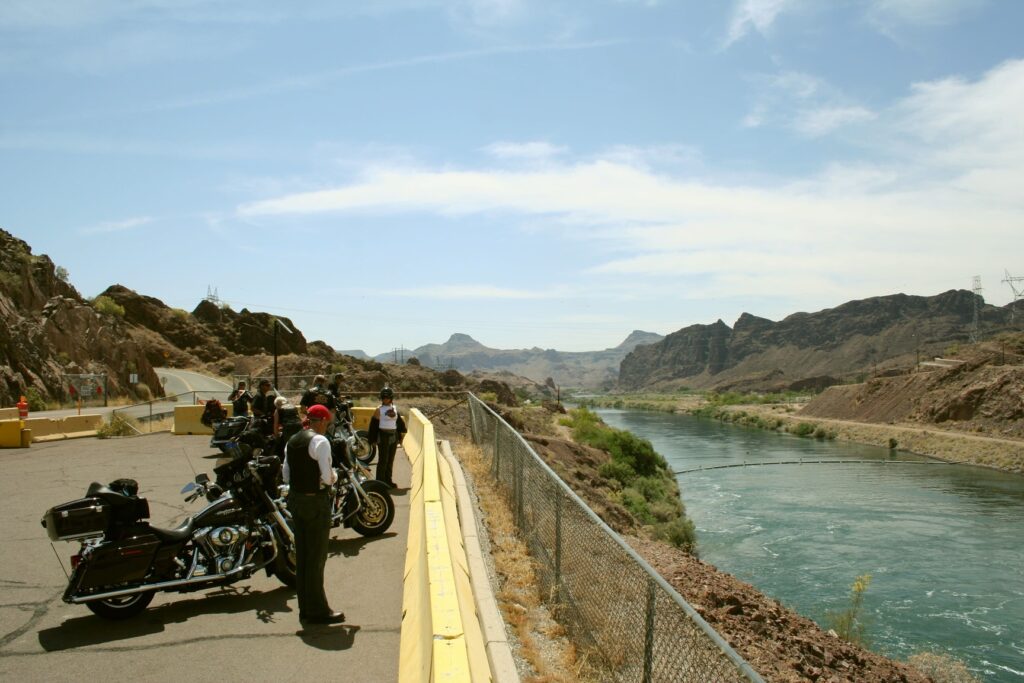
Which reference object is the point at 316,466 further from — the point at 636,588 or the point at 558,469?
the point at 558,469

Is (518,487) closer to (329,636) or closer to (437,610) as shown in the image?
(329,636)

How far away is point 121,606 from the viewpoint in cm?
682

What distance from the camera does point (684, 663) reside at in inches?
187

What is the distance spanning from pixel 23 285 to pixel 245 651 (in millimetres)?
43398

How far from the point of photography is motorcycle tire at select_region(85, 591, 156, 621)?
22.1ft

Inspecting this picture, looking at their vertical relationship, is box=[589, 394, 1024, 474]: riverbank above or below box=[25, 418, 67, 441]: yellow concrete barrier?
below

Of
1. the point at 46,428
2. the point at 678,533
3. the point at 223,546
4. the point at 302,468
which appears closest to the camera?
the point at 302,468

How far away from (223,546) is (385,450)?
5019 mm

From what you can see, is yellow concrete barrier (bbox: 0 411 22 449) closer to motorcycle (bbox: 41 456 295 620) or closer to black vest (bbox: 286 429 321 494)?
motorcycle (bbox: 41 456 295 620)

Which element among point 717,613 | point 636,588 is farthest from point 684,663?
point 717,613

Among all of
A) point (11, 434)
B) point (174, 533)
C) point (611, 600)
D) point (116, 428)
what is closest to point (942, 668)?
point (611, 600)

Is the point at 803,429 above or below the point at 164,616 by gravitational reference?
below

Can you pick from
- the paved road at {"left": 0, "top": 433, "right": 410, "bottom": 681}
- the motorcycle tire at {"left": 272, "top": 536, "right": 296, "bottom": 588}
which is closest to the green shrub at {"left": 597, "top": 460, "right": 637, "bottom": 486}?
the paved road at {"left": 0, "top": 433, "right": 410, "bottom": 681}

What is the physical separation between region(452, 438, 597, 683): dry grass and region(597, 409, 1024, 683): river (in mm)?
13142
